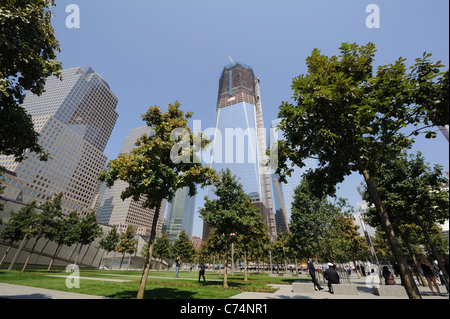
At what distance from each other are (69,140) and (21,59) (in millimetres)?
176746

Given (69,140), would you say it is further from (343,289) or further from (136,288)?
(343,289)

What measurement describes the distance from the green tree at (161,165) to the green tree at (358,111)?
479 centimetres

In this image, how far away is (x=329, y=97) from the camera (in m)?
7.17

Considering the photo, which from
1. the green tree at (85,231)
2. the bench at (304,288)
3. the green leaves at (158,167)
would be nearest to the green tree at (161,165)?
the green leaves at (158,167)

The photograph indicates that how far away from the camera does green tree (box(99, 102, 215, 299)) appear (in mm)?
9258

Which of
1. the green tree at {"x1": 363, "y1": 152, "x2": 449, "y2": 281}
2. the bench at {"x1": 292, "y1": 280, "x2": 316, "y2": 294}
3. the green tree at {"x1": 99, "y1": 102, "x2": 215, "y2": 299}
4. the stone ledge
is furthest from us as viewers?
the green tree at {"x1": 363, "y1": 152, "x2": 449, "y2": 281}

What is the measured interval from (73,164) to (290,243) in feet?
Answer: 572

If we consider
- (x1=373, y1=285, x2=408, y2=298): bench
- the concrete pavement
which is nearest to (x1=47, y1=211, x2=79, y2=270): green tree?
the concrete pavement

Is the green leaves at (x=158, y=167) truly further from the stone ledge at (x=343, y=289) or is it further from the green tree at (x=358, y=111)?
the stone ledge at (x=343, y=289)

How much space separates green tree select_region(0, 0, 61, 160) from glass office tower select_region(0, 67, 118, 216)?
12022 cm

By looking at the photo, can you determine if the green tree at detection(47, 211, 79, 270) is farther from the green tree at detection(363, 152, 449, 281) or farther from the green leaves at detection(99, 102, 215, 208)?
the green tree at detection(363, 152, 449, 281)

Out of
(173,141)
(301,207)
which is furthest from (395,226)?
(173,141)

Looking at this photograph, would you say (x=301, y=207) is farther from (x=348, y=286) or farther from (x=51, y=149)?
(x=51, y=149)

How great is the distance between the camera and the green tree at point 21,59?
701 centimetres
